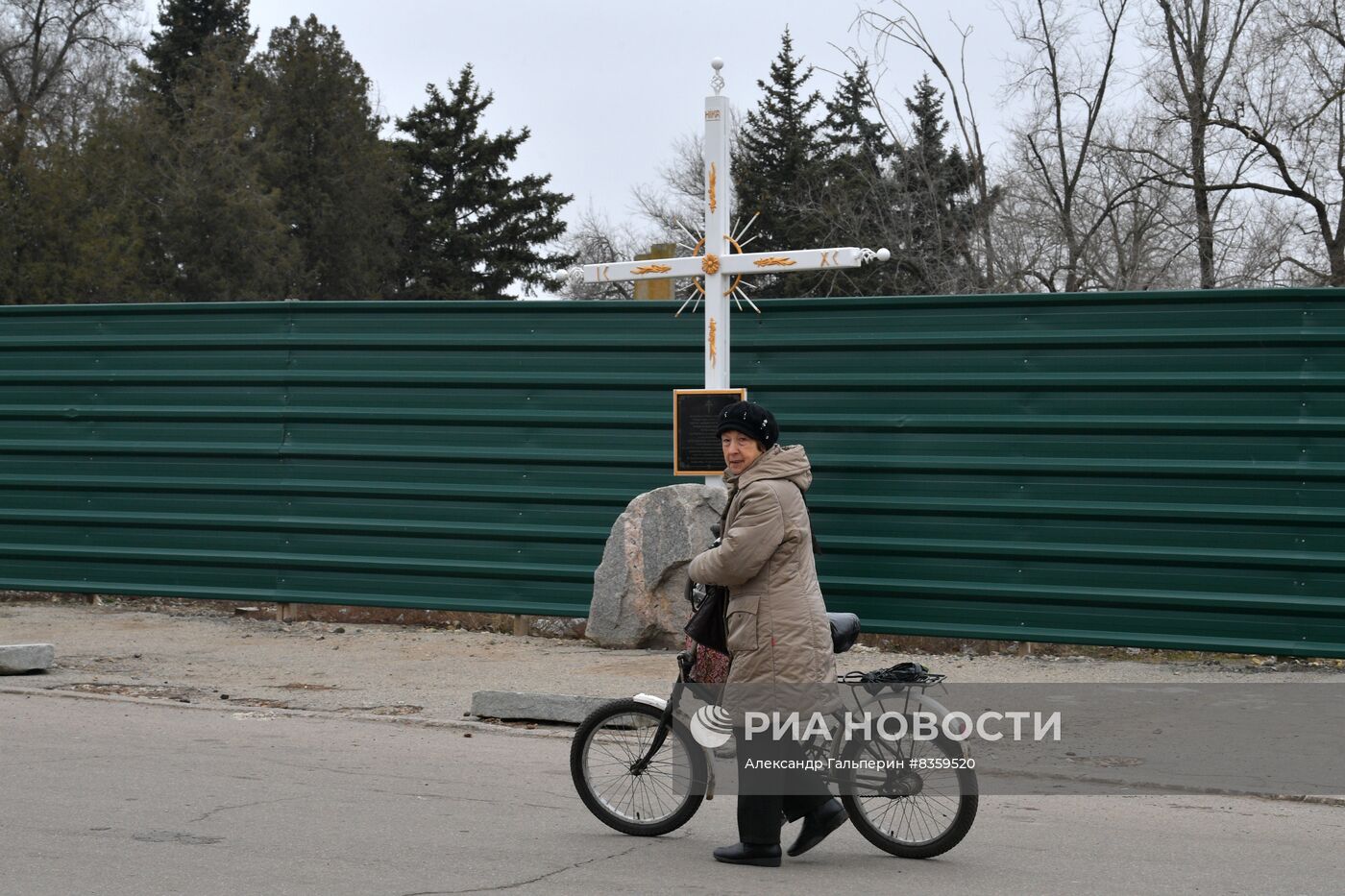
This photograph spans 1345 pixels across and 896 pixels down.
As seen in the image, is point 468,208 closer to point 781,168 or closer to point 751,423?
point 781,168

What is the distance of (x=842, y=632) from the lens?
20.9 feet

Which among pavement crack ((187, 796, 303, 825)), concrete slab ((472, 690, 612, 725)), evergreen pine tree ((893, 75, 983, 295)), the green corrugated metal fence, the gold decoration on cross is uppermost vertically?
evergreen pine tree ((893, 75, 983, 295))

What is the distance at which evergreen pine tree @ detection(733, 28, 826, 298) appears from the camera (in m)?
46.2

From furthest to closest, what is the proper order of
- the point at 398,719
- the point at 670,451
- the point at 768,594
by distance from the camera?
the point at 670,451 → the point at 398,719 → the point at 768,594

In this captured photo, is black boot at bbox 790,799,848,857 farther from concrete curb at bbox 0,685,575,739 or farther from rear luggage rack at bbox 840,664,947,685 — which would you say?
concrete curb at bbox 0,685,575,739

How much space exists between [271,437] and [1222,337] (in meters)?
7.52

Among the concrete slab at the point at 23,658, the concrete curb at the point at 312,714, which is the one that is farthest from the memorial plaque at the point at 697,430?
the concrete slab at the point at 23,658

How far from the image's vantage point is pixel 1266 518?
1062 centimetres

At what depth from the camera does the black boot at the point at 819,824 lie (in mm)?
6176

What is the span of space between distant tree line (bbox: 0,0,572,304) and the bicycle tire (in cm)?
3604

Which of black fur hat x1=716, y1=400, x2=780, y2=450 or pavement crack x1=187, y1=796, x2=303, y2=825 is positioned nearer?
black fur hat x1=716, y1=400, x2=780, y2=450

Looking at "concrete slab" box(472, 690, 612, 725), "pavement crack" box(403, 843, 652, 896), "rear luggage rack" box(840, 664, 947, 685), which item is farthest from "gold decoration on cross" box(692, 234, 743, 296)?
"pavement crack" box(403, 843, 652, 896)

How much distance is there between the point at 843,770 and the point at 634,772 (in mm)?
952

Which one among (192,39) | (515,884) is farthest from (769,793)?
(192,39)
